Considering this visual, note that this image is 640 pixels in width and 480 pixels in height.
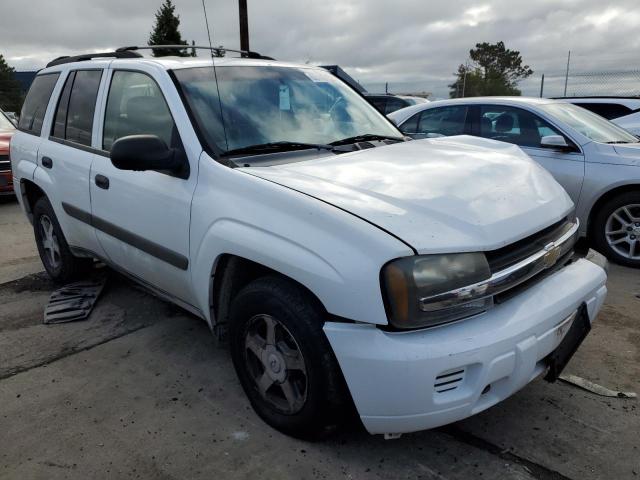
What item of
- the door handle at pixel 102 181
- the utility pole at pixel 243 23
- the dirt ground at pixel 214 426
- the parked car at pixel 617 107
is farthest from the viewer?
the utility pole at pixel 243 23

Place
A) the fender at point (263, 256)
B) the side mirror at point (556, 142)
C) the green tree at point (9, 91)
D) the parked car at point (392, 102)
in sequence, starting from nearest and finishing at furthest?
the fender at point (263, 256)
the side mirror at point (556, 142)
the parked car at point (392, 102)
the green tree at point (9, 91)

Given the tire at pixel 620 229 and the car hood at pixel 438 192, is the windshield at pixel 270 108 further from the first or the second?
the tire at pixel 620 229

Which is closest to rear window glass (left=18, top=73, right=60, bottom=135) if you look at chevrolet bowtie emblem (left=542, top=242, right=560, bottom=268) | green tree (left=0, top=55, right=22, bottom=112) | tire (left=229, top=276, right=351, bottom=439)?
tire (left=229, top=276, right=351, bottom=439)

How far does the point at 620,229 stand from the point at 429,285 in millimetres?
3849

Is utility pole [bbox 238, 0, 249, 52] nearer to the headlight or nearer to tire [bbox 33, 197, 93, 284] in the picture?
tire [bbox 33, 197, 93, 284]

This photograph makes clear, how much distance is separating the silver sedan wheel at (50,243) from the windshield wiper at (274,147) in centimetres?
236

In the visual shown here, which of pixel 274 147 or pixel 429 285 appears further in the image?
pixel 274 147

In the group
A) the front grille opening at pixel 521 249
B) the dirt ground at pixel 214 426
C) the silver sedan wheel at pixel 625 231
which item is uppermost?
the front grille opening at pixel 521 249

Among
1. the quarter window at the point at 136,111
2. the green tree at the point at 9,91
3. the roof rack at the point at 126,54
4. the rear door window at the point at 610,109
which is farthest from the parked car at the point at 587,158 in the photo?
the green tree at the point at 9,91

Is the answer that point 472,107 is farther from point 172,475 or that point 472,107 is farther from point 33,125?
point 172,475

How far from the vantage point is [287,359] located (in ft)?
7.64

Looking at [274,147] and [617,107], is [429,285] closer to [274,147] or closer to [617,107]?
[274,147]

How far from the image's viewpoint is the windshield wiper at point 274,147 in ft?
8.91

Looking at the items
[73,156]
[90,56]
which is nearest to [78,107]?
[73,156]
